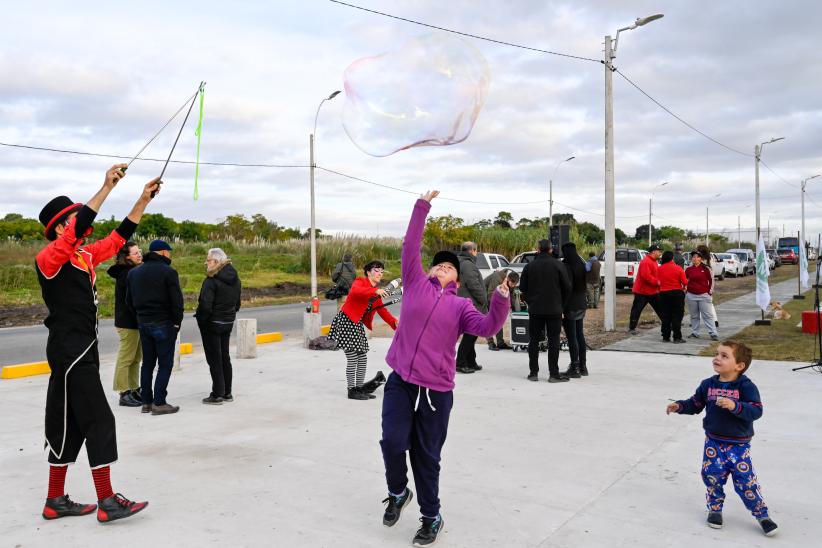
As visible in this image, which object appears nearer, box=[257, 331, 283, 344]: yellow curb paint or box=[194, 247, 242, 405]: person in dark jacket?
box=[194, 247, 242, 405]: person in dark jacket

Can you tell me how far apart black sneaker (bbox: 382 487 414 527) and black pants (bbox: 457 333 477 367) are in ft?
18.9

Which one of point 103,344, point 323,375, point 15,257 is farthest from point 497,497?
point 15,257

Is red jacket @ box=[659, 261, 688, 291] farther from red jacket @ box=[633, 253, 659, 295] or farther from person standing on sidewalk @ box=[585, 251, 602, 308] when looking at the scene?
person standing on sidewalk @ box=[585, 251, 602, 308]

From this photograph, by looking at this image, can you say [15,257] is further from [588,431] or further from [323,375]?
[588,431]

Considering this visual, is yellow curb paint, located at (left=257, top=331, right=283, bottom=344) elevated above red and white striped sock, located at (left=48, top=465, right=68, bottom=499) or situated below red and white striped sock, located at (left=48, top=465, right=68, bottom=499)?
below

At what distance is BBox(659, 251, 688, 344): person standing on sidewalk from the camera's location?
13578 millimetres

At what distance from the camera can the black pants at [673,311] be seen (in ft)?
44.6

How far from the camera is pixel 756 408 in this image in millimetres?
4492

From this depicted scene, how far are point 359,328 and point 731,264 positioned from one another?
40639mm

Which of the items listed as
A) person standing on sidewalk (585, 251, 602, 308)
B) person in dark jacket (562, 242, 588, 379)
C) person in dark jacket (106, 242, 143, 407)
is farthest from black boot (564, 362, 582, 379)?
person standing on sidewalk (585, 251, 602, 308)

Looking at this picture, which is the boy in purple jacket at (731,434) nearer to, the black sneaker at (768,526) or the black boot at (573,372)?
the black sneaker at (768,526)

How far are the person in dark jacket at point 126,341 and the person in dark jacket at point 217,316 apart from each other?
77 centimetres

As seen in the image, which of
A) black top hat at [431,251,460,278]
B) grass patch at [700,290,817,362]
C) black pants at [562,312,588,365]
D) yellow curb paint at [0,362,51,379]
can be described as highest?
black top hat at [431,251,460,278]

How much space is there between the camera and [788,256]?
70.8 metres
